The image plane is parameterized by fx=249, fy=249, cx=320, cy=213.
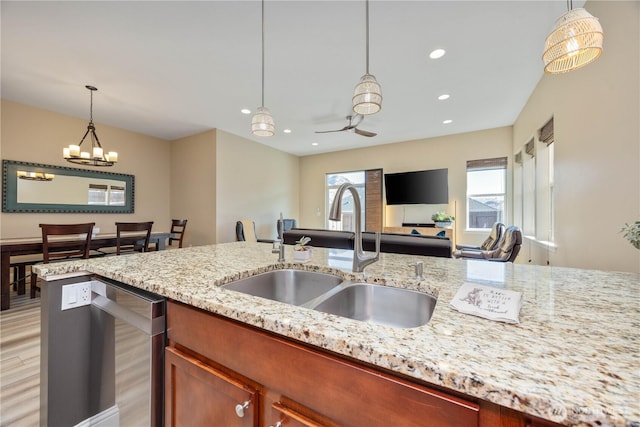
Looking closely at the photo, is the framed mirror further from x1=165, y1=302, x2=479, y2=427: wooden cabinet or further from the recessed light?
the recessed light

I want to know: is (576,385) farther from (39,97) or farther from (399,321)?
(39,97)

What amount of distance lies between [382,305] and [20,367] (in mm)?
2892

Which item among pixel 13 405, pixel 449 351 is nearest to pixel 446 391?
pixel 449 351

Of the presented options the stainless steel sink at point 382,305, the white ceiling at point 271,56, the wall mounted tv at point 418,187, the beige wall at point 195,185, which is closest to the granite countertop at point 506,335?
the stainless steel sink at point 382,305

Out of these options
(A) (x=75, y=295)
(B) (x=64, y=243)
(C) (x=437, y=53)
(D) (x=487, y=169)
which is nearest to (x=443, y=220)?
(D) (x=487, y=169)

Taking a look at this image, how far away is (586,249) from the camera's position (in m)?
2.17

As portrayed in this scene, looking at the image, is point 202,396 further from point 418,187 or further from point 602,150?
point 418,187

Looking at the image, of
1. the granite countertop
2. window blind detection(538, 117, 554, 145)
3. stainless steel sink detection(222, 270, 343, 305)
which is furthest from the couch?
window blind detection(538, 117, 554, 145)

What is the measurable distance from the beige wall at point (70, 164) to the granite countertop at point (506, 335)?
177 inches

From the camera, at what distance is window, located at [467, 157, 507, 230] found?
5.24 m

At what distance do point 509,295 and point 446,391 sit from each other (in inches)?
19.5

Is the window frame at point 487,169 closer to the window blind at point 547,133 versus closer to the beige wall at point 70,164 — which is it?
the window blind at point 547,133

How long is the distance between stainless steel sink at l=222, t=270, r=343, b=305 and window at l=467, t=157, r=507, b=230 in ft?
17.6

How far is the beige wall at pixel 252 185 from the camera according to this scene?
525 cm
